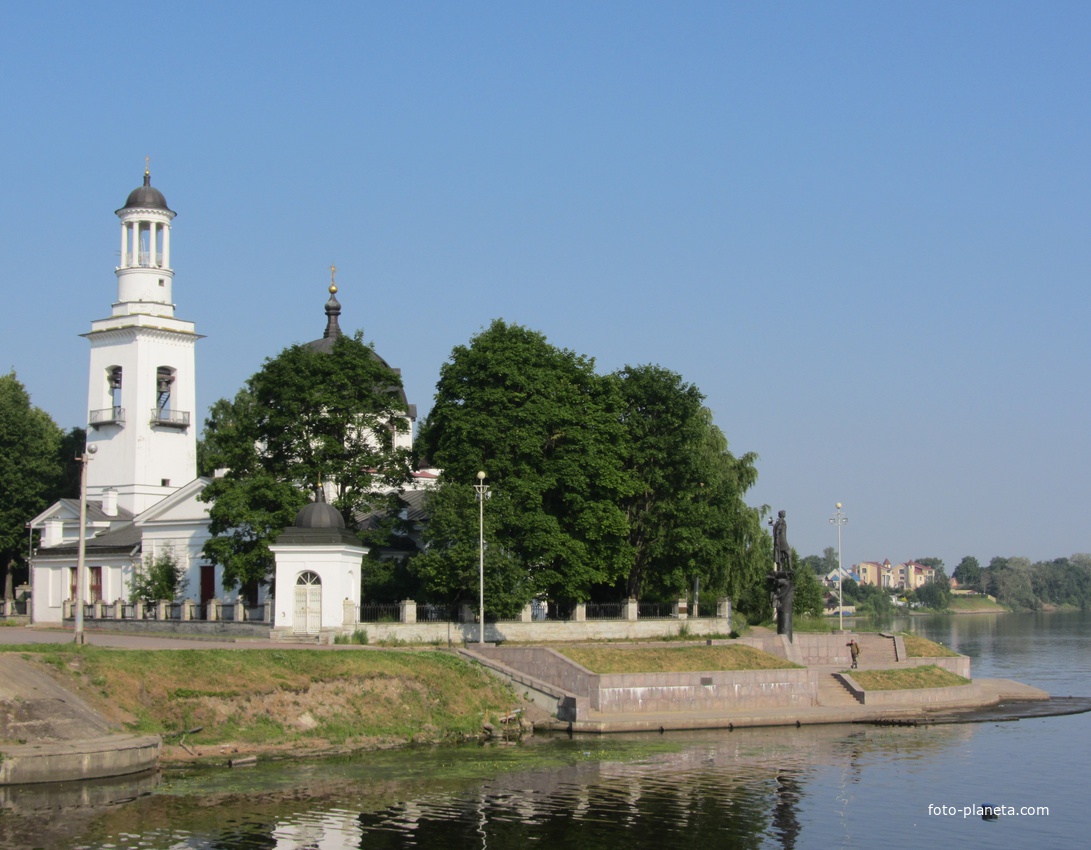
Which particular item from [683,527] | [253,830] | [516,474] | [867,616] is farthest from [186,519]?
[867,616]

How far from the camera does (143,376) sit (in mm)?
68812

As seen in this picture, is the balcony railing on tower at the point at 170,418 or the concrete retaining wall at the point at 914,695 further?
the balcony railing on tower at the point at 170,418

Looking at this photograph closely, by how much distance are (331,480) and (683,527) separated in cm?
1541

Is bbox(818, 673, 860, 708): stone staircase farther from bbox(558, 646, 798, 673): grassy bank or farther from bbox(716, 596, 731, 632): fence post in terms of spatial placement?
bbox(716, 596, 731, 632): fence post

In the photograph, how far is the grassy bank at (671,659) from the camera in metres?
47.3

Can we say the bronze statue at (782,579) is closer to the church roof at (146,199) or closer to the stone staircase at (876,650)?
the stone staircase at (876,650)

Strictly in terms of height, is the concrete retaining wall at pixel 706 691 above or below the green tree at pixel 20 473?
below

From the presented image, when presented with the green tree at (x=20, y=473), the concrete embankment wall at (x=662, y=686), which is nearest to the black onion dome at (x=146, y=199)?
the green tree at (x=20, y=473)

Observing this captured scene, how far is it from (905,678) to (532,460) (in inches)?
667

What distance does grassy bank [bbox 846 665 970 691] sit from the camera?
1962 inches

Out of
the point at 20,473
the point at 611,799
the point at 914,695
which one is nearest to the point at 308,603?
the point at 611,799

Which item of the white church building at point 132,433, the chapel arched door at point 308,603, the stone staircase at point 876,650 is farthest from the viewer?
the white church building at point 132,433

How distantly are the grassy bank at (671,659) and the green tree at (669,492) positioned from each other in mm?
8147

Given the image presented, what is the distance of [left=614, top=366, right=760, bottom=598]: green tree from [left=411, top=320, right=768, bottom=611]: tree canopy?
0.22 feet
